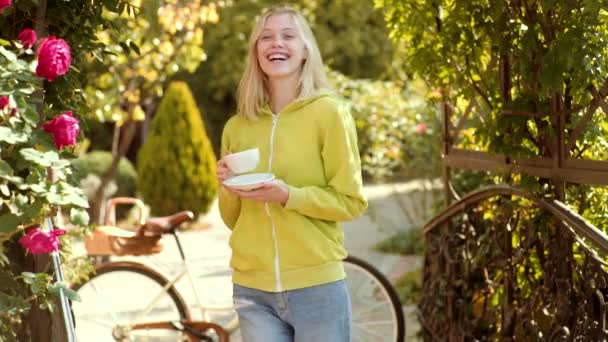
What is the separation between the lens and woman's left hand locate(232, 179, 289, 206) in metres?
3.10

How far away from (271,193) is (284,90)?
41cm

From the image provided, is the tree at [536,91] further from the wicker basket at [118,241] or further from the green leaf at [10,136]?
the green leaf at [10,136]

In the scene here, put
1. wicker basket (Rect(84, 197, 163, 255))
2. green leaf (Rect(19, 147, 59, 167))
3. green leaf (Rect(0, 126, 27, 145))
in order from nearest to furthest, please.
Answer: green leaf (Rect(0, 126, 27, 145)) → green leaf (Rect(19, 147, 59, 167)) → wicker basket (Rect(84, 197, 163, 255))

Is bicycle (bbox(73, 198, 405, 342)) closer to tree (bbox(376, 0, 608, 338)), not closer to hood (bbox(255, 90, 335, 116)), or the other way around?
tree (bbox(376, 0, 608, 338))

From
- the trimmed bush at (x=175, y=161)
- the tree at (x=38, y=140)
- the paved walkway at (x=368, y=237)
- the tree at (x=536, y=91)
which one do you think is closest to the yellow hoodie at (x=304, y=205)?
the tree at (x=38, y=140)

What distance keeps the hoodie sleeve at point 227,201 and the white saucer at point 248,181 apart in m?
0.20

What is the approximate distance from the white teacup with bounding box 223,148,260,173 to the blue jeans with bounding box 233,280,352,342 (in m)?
0.41

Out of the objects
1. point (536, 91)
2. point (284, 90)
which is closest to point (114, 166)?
point (536, 91)

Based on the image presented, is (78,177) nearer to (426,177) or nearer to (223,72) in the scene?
(426,177)

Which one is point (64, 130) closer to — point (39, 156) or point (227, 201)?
point (39, 156)

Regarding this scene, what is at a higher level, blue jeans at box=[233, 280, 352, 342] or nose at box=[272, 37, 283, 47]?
nose at box=[272, 37, 283, 47]

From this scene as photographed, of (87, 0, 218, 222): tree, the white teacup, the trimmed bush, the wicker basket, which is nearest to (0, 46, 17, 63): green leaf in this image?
the white teacup

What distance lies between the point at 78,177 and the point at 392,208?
1019 centimetres

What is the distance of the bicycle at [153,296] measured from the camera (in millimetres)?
5090
